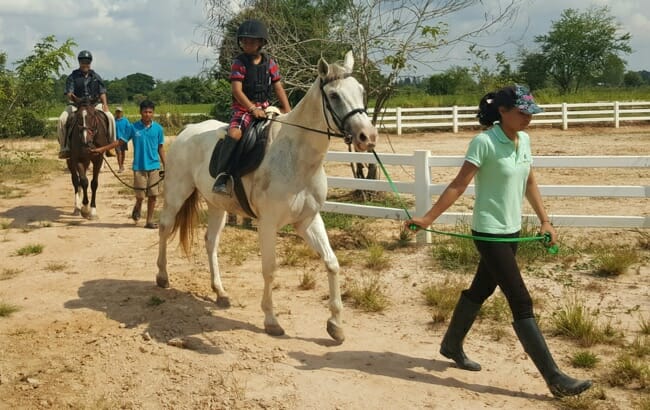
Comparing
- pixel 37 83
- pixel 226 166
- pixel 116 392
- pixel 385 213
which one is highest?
pixel 37 83

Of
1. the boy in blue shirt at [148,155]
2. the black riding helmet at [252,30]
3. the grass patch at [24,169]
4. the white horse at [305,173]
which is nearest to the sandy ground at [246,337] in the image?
the white horse at [305,173]

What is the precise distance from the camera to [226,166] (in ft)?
20.6

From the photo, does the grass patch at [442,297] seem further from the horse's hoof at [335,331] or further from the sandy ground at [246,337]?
the horse's hoof at [335,331]

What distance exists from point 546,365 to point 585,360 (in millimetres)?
742

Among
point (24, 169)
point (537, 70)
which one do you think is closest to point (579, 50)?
point (537, 70)

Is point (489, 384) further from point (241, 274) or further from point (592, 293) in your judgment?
point (241, 274)

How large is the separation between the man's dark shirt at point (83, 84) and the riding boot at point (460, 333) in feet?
32.4

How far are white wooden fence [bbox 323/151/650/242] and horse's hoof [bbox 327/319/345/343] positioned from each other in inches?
138

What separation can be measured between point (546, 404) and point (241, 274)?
451 centimetres

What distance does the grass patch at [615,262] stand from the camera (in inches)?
287

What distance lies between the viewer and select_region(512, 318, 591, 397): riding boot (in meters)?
4.48

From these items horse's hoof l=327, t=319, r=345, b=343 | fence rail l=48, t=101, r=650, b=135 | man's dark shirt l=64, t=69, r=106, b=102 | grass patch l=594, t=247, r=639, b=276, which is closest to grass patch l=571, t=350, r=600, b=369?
horse's hoof l=327, t=319, r=345, b=343

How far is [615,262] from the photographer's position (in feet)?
24.0

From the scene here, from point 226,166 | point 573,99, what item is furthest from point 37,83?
point 573,99
